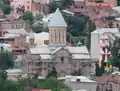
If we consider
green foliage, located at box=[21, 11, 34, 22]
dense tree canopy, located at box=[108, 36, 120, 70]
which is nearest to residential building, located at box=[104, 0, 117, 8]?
green foliage, located at box=[21, 11, 34, 22]

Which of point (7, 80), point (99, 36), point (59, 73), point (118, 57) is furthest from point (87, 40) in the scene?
point (7, 80)

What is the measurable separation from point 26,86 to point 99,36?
1213 cm

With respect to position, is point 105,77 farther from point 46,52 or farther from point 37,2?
point 37,2

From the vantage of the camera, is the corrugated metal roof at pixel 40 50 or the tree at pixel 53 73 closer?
the tree at pixel 53 73

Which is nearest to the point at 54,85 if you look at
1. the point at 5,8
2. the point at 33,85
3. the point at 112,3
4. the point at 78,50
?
the point at 33,85

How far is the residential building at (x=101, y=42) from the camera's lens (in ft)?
131

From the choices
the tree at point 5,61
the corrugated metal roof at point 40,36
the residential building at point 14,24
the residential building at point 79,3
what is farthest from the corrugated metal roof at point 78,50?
the residential building at point 79,3

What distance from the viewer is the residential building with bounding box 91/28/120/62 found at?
39.8 metres

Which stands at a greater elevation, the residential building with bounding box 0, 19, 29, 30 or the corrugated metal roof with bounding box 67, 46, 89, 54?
the corrugated metal roof with bounding box 67, 46, 89, 54

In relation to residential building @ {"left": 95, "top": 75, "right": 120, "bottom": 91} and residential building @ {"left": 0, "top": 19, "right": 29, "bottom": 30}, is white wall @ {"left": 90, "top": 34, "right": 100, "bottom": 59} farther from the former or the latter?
residential building @ {"left": 95, "top": 75, "right": 120, "bottom": 91}

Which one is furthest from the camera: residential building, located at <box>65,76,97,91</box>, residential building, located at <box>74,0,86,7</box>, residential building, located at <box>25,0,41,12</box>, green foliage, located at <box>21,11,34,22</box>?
residential building, located at <box>74,0,86,7</box>

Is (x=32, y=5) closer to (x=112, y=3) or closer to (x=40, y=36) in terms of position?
(x=112, y=3)

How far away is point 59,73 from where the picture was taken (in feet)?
114

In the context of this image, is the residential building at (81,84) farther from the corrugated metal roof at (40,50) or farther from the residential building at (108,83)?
the corrugated metal roof at (40,50)
